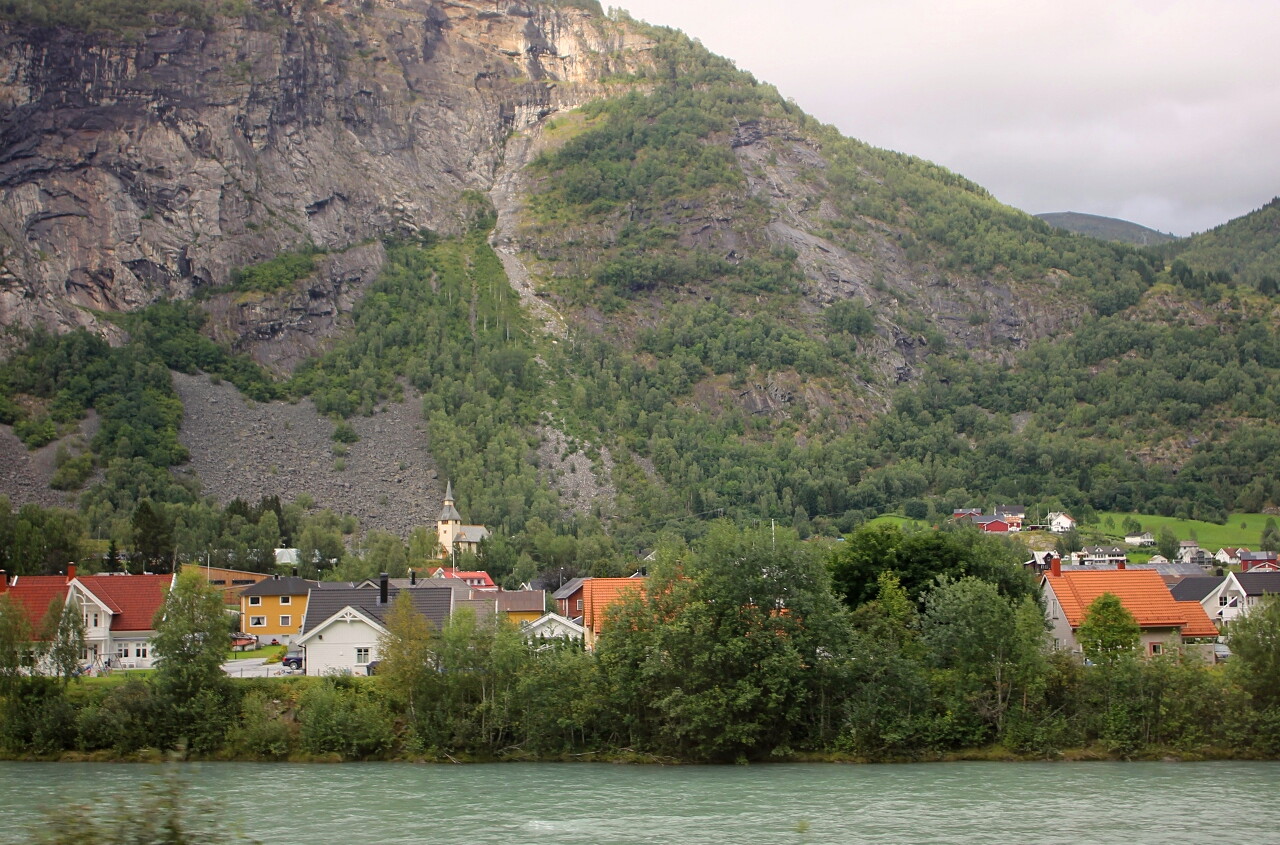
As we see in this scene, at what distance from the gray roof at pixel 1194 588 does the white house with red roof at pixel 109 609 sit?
6365cm

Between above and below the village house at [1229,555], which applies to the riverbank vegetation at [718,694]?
below

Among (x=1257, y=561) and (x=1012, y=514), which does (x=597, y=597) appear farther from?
(x=1012, y=514)

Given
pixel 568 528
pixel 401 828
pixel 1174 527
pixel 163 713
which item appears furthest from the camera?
pixel 1174 527

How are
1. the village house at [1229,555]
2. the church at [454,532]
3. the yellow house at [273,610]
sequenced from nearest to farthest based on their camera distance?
1. the yellow house at [273,610]
2. the village house at [1229,555]
3. the church at [454,532]

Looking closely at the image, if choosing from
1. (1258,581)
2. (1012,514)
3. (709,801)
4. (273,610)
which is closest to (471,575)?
(273,610)

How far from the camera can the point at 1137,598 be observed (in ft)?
226

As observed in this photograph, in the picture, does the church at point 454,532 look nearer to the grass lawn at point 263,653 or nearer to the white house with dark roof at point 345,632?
the grass lawn at point 263,653

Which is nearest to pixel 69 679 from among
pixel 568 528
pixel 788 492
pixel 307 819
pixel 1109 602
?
pixel 307 819

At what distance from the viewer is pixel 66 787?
153 ft

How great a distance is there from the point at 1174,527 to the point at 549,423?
291 feet

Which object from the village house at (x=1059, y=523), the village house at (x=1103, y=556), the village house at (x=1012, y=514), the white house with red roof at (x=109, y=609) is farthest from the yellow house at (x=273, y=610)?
the village house at (x=1012, y=514)

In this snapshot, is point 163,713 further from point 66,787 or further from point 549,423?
point 549,423

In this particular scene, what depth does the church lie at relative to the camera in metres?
149

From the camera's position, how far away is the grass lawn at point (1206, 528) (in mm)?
166500
